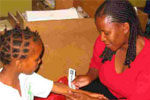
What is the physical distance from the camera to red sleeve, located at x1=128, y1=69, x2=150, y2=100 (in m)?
1.20

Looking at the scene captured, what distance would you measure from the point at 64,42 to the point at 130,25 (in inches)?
25.1

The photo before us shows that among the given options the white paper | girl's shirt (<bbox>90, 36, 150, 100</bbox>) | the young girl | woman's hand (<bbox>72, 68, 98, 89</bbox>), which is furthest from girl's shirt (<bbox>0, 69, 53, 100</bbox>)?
the white paper

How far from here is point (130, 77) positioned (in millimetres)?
1291

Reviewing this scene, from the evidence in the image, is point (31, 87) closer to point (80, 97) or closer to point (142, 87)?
point (80, 97)

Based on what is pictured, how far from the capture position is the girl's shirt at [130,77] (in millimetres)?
1212

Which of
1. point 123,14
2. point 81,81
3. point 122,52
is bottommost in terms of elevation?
point 81,81

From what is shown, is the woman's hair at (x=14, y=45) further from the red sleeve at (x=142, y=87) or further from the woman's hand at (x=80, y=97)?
the red sleeve at (x=142, y=87)

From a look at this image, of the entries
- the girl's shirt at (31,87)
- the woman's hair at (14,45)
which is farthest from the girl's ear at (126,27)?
the girl's shirt at (31,87)

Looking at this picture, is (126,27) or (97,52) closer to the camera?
(126,27)

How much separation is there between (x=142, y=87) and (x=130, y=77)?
98 mm

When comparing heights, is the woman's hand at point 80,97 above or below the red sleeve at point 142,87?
below

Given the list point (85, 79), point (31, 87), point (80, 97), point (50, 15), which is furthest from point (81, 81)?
point (50, 15)

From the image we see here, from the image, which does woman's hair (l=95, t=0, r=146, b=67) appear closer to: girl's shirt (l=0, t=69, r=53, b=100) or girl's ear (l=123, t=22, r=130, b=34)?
girl's ear (l=123, t=22, r=130, b=34)

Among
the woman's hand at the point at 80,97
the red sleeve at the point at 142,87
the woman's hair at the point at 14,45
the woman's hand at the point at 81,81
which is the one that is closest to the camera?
the woman's hair at the point at 14,45
